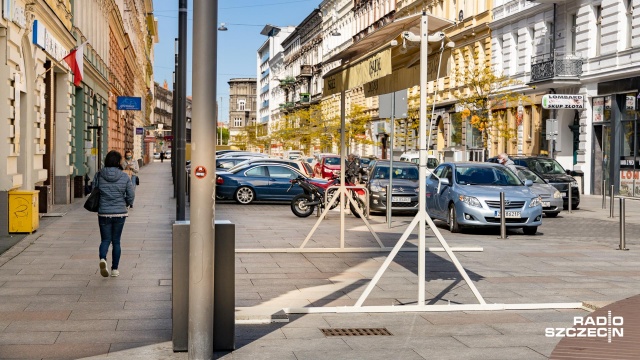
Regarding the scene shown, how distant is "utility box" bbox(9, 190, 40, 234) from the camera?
17.6 metres

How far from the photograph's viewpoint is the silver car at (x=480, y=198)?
19.7m

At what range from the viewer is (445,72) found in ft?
34.6

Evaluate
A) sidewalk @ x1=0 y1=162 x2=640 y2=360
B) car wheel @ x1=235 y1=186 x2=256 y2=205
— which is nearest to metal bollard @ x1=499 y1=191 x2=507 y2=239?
sidewalk @ x1=0 y1=162 x2=640 y2=360

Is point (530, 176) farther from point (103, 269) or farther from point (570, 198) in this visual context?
point (103, 269)

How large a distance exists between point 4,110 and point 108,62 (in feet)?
94.0

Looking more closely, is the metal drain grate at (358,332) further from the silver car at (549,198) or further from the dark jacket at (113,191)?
the silver car at (549,198)

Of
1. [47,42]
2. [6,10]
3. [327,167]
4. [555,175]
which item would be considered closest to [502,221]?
[6,10]

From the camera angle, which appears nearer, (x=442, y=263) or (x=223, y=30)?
(x=442, y=263)

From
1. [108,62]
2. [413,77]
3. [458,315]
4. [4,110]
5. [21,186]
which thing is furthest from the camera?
[108,62]

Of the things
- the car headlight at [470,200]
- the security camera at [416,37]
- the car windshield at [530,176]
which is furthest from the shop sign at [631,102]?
the security camera at [416,37]

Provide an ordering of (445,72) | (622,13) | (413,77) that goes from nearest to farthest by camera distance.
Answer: (445,72)
(413,77)
(622,13)

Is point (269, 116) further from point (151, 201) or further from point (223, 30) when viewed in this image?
point (151, 201)

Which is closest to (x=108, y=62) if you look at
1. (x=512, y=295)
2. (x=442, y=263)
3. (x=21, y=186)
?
(x=21, y=186)
